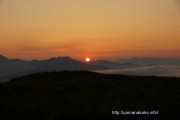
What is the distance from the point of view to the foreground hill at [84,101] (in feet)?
50.0

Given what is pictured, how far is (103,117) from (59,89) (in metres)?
10.9

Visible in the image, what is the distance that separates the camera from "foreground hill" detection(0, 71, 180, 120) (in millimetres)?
15250

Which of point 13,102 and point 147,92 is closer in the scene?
point 13,102

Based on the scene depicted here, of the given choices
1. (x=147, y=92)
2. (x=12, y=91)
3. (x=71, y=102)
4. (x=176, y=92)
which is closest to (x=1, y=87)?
(x=12, y=91)

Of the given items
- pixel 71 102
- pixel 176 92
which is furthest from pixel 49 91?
pixel 176 92

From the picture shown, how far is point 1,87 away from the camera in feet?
83.9

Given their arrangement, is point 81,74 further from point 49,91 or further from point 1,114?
point 1,114

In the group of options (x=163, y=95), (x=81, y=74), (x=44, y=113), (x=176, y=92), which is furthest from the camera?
(x=81, y=74)

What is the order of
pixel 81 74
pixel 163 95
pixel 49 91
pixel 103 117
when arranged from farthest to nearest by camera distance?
1. pixel 81 74
2. pixel 49 91
3. pixel 163 95
4. pixel 103 117

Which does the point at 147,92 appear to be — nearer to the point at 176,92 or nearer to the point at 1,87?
the point at 176,92

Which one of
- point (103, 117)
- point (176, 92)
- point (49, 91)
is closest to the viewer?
point (103, 117)

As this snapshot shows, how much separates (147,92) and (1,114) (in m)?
10.9

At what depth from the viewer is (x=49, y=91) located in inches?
958

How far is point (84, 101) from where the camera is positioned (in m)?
18.9
